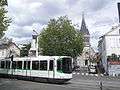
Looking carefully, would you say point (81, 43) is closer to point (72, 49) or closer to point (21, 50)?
point (72, 49)

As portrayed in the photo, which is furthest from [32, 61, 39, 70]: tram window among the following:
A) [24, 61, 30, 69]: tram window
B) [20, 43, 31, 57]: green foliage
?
[20, 43, 31, 57]: green foliage

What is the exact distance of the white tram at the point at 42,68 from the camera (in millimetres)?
28922

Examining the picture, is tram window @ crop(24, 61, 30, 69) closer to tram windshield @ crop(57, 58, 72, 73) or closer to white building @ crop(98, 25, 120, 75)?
tram windshield @ crop(57, 58, 72, 73)

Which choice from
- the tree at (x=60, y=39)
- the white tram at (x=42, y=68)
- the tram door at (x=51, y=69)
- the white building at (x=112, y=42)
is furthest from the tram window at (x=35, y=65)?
the white building at (x=112, y=42)

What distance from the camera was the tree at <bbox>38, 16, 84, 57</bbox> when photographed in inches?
2360

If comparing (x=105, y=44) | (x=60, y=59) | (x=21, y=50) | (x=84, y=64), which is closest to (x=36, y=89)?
(x=60, y=59)

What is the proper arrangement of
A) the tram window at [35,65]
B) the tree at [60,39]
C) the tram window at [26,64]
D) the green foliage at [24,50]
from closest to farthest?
1. the tram window at [35,65]
2. the tram window at [26,64]
3. the tree at [60,39]
4. the green foliage at [24,50]

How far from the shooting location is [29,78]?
3438 centimetres

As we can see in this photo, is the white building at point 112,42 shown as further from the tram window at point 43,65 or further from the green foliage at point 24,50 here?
the green foliage at point 24,50

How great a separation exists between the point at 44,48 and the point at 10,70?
24.5 m

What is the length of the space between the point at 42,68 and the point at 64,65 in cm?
317

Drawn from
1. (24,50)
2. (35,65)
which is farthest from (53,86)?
(24,50)

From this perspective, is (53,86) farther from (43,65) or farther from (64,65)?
(43,65)

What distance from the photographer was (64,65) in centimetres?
2900
